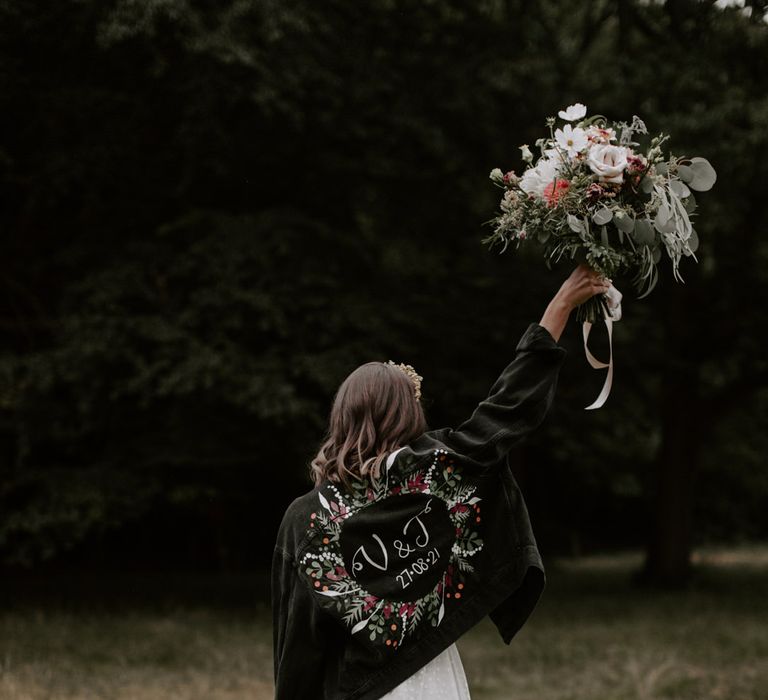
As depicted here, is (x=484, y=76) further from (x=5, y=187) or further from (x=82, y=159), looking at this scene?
(x=5, y=187)

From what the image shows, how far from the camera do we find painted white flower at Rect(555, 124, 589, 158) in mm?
3004

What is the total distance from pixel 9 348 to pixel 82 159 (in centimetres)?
A: 309

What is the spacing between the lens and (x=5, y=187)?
1286 cm

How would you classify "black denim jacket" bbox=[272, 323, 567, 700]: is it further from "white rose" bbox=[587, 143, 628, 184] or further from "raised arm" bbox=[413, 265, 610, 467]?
"white rose" bbox=[587, 143, 628, 184]

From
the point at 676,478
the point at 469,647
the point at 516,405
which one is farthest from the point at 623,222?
the point at 676,478

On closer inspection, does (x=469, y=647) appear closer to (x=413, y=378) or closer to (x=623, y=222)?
(x=413, y=378)

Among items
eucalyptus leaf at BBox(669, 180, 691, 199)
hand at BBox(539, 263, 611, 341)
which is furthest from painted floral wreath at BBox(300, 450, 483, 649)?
eucalyptus leaf at BBox(669, 180, 691, 199)

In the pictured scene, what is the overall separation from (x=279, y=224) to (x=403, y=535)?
9.30 m

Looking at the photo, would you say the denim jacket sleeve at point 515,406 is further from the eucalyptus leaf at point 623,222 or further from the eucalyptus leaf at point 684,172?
the eucalyptus leaf at point 684,172

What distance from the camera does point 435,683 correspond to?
2861 millimetres

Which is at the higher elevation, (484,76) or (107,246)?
(484,76)

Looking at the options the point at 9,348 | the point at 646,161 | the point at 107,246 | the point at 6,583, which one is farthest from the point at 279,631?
the point at 6,583

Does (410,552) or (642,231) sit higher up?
(642,231)

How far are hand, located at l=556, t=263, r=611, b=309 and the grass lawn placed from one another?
5671mm
